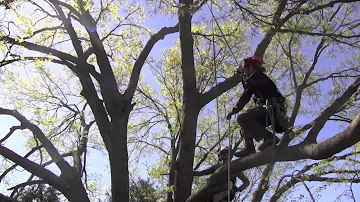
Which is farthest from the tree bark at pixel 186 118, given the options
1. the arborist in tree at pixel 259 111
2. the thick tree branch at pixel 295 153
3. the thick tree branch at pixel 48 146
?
the thick tree branch at pixel 48 146

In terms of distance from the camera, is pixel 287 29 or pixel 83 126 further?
pixel 83 126

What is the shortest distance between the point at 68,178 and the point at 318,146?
3548mm

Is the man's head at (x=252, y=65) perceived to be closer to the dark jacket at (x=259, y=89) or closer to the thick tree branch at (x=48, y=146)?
the dark jacket at (x=259, y=89)

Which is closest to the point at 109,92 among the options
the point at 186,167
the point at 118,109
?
the point at 118,109

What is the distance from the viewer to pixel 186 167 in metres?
4.66

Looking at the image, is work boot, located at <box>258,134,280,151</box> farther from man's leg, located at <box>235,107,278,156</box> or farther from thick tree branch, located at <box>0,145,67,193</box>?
thick tree branch, located at <box>0,145,67,193</box>

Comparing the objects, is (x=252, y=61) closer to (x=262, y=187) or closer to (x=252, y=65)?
(x=252, y=65)

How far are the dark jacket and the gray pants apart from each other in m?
0.11

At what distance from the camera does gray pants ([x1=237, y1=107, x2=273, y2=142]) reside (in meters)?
3.73

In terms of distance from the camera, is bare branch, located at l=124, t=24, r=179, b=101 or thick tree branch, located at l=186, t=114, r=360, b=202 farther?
bare branch, located at l=124, t=24, r=179, b=101

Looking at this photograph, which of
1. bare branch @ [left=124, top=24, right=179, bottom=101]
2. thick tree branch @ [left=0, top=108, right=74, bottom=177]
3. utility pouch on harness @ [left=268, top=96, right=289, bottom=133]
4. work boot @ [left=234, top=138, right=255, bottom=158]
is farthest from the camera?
bare branch @ [left=124, top=24, right=179, bottom=101]

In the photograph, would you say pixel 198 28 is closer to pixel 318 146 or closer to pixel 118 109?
pixel 118 109

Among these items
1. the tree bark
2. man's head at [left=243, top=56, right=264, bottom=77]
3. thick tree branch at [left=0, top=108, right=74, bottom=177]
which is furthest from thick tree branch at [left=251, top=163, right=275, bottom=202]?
thick tree branch at [left=0, top=108, right=74, bottom=177]

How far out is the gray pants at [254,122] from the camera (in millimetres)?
3727
